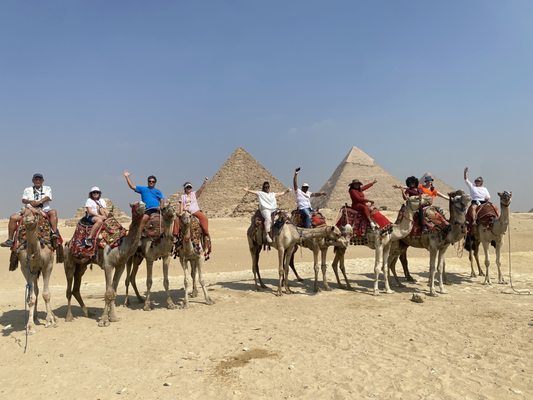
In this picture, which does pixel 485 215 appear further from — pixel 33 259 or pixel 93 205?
pixel 33 259

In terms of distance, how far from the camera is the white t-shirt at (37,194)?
662 centimetres

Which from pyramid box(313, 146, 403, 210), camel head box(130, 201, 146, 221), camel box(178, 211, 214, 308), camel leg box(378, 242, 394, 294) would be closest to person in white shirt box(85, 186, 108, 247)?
camel head box(130, 201, 146, 221)

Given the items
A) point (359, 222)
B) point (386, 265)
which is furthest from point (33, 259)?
point (386, 265)

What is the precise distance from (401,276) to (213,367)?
326 inches

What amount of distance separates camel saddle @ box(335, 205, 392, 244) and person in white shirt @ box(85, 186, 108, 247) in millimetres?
4970

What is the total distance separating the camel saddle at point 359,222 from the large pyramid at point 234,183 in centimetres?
6037

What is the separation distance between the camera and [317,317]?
6777 mm

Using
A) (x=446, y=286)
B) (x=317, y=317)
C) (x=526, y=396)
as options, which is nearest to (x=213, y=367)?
(x=317, y=317)

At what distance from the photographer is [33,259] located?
6363 millimetres

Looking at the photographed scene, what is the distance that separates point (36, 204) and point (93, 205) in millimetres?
1034

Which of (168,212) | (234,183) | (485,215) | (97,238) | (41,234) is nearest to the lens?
(41,234)

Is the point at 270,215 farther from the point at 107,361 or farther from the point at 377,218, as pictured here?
the point at 107,361

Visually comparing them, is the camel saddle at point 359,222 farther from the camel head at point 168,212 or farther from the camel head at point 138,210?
the camel head at point 138,210

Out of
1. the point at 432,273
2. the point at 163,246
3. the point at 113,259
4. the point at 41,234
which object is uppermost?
the point at 41,234
